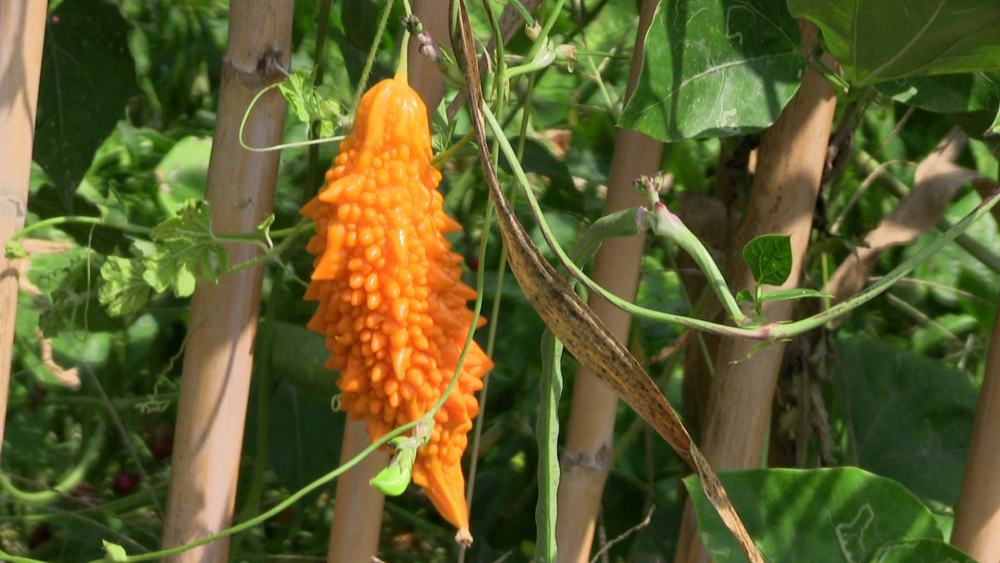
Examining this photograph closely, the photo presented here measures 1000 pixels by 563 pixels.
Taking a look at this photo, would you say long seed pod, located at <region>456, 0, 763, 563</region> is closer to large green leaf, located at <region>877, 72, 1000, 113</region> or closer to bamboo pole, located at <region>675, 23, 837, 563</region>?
bamboo pole, located at <region>675, 23, 837, 563</region>

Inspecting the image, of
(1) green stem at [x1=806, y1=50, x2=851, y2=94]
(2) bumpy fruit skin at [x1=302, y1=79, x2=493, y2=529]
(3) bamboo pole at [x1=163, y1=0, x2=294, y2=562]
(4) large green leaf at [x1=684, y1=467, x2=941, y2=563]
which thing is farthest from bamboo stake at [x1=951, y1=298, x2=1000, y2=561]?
(3) bamboo pole at [x1=163, y1=0, x2=294, y2=562]

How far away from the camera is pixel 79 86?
2.50ft

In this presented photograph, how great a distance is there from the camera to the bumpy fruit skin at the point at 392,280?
46 cm

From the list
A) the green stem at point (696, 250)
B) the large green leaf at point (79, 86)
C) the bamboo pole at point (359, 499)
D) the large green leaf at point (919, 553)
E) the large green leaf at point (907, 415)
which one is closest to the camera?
the green stem at point (696, 250)

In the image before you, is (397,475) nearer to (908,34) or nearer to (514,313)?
(908,34)

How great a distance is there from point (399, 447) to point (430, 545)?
678 mm

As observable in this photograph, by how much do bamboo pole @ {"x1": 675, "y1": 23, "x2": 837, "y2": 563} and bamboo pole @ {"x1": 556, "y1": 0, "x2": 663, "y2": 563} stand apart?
0.22 ft

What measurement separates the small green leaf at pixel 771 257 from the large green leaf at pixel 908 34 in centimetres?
16

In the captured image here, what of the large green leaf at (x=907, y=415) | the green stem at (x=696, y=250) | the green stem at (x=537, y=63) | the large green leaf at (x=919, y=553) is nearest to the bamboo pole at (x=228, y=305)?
the green stem at (x=537, y=63)

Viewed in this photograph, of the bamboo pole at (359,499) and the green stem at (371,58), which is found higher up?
the green stem at (371,58)

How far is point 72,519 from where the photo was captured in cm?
94

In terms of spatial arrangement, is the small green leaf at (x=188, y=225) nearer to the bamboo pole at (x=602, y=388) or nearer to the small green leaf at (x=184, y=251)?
the small green leaf at (x=184, y=251)

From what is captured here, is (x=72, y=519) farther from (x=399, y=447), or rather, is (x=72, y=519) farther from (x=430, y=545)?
(x=399, y=447)

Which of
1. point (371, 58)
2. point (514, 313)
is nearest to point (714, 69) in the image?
point (371, 58)
